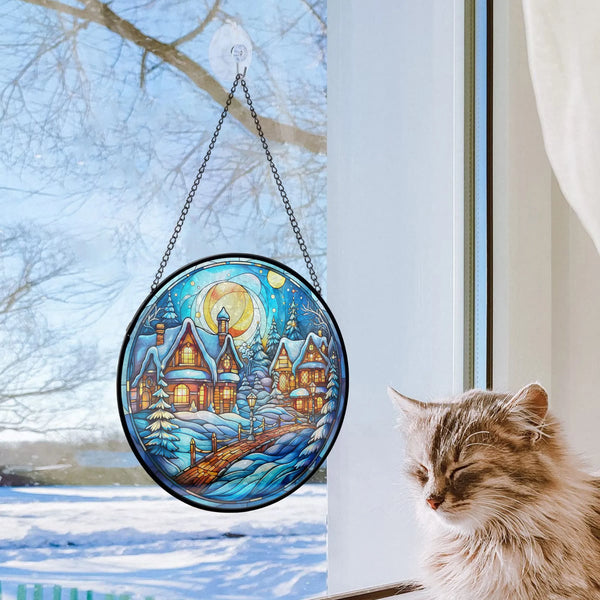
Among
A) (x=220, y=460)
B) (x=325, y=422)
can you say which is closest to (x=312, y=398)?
(x=325, y=422)

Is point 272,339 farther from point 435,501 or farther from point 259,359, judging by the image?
point 435,501

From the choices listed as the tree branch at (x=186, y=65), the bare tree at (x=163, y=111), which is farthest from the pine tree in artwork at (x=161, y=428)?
the tree branch at (x=186, y=65)

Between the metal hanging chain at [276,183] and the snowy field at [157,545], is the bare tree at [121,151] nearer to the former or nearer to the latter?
the metal hanging chain at [276,183]

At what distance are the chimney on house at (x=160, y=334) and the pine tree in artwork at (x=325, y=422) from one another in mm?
258

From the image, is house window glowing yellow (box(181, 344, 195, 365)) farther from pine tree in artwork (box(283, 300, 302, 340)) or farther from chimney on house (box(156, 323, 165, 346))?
pine tree in artwork (box(283, 300, 302, 340))

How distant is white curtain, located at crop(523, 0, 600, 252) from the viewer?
2.55 feet

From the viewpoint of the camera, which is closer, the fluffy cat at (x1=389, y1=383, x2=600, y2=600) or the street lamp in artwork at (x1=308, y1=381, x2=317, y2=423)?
the fluffy cat at (x1=389, y1=383, x2=600, y2=600)

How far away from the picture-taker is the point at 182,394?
2.91 ft

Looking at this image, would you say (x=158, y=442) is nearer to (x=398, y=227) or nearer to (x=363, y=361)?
(x=363, y=361)

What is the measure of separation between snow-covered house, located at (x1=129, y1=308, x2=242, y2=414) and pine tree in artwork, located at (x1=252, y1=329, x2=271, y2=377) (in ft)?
0.08

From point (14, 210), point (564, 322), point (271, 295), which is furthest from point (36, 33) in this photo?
point (564, 322)

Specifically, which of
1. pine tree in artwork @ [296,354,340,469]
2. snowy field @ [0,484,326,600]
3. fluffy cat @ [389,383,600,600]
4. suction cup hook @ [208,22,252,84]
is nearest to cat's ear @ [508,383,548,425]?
fluffy cat @ [389,383,600,600]

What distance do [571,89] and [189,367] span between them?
594 millimetres

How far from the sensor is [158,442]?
34.4 inches
